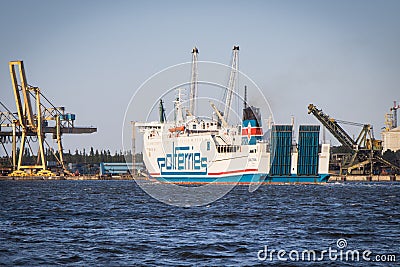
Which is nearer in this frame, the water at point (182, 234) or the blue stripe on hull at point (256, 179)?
the water at point (182, 234)

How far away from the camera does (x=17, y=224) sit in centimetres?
2486

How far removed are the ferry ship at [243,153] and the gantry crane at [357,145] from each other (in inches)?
148

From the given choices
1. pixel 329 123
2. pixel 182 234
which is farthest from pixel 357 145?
pixel 182 234

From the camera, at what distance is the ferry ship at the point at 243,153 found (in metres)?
73.6

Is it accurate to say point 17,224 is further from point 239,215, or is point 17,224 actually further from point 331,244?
point 331,244

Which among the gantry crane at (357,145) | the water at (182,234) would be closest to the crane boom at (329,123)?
the gantry crane at (357,145)

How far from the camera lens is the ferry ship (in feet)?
241

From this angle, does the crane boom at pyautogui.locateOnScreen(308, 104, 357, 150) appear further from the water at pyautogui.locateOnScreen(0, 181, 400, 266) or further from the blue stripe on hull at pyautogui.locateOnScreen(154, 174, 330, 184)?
the water at pyautogui.locateOnScreen(0, 181, 400, 266)

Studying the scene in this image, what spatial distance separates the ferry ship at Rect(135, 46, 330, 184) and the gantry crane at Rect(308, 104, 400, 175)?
377 centimetres

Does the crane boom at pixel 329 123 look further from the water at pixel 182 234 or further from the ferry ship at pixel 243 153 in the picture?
the water at pixel 182 234

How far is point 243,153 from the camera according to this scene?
244 ft

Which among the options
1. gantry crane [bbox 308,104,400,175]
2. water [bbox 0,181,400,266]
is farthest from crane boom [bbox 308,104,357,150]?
water [bbox 0,181,400,266]

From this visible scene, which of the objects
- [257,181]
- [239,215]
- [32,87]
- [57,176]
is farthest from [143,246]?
[57,176]

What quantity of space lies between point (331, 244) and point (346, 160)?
76.8 meters
